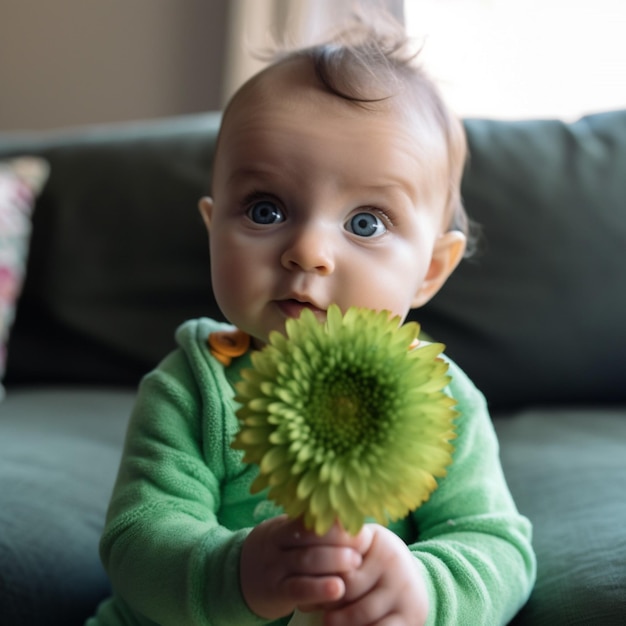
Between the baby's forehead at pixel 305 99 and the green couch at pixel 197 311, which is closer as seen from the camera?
the baby's forehead at pixel 305 99

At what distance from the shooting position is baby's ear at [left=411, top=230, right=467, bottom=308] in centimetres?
84

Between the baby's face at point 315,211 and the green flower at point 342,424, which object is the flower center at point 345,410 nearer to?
the green flower at point 342,424

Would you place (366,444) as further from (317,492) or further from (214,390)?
(214,390)

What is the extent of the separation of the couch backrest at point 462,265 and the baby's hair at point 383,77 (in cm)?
42

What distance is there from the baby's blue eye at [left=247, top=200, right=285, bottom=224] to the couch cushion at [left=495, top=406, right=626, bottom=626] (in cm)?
40

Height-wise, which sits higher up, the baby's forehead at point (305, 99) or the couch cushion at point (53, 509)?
the baby's forehead at point (305, 99)

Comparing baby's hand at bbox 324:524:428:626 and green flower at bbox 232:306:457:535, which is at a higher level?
green flower at bbox 232:306:457:535

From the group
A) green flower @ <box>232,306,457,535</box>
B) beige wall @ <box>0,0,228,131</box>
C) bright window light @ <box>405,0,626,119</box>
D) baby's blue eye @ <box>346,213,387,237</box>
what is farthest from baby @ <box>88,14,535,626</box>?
beige wall @ <box>0,0,228,131</box>

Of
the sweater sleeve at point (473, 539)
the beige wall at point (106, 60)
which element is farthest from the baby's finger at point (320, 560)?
the beige wall at point (106, 60)

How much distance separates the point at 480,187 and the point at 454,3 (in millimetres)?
733

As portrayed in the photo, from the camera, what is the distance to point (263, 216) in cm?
71

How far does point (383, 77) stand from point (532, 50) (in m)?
→ 1.25

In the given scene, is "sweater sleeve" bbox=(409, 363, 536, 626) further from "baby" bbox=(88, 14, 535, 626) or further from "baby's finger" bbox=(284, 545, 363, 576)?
"baby's finger" bbox=(284, 545, 363, 576)

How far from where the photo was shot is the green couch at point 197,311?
93cm
